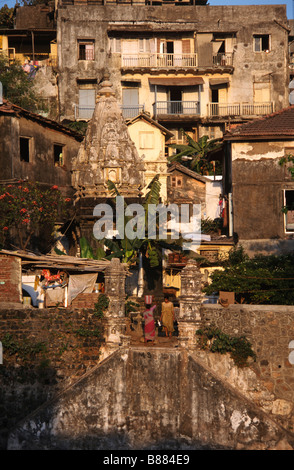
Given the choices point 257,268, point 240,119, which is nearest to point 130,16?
point 240,119

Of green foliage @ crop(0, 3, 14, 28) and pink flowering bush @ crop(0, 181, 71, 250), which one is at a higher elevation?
→ green foliage @ crop(0, 3, 14, 28)

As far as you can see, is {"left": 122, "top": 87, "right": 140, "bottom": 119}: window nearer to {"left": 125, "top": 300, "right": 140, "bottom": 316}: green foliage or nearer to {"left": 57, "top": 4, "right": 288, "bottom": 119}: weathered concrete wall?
{"left": 57, "top": 4, "right": 288, "bottom": 119}: weathered concrete wall

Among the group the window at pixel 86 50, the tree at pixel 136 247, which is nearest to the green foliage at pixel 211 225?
the tree at pixel 136 247

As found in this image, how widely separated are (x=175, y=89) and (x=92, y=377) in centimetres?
3360

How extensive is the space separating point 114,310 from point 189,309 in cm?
236

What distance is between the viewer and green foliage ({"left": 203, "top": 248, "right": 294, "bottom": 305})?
93.3ft

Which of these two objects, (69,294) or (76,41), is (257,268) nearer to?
(69,294)

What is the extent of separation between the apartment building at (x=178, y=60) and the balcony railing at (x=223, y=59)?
68 mm

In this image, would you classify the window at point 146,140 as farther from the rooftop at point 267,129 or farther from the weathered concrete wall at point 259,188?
the weathered concrete wall at point 259,188

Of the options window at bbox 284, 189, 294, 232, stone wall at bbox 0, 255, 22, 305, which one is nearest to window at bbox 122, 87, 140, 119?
window at bbox 284, 189, 294, 232

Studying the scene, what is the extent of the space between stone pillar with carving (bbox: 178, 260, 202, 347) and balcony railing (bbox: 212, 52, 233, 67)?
32684 millimetres

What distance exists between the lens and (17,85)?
5166 centimetres

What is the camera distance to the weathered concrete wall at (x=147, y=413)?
23.4 metres

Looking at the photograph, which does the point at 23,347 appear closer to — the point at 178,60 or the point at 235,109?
the point at 235,109
